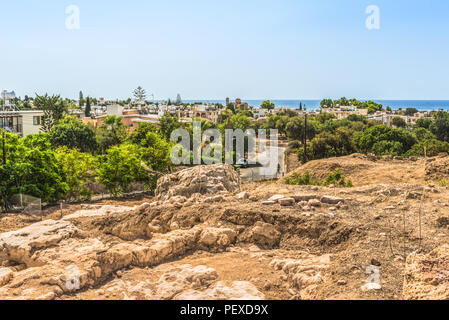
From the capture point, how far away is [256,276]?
6469 millimetres

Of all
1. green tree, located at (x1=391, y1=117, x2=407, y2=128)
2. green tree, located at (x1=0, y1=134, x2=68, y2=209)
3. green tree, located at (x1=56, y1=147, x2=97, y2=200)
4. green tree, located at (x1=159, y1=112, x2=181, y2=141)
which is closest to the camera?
green tree, located at (x1=0, y1=134, x2=68, y2=209)

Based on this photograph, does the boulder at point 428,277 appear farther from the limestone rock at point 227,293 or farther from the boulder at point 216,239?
the boulder at point 216,239

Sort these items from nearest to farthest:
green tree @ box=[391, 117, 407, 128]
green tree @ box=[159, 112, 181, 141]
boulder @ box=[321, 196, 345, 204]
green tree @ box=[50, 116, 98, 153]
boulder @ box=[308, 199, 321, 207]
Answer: boulder @ box=[308, 199, 321, 207] < boulder @ box=[321, 196, 345, 204] < green tree @ box=[50, 116, 98, 153] < green tree @ box=[159, 112, 181, 141] < green tree @ box=[391, 117, 407, 128]

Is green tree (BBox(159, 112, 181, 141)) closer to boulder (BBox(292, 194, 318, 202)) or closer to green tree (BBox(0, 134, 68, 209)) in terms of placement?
green tree (BBox(0, 134, 68, 209))

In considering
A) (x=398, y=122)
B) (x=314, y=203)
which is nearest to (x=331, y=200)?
(x=314, y=203)

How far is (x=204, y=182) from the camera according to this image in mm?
13773

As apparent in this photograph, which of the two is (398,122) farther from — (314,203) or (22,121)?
(314,203)

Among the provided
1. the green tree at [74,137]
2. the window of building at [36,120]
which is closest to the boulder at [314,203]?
the green tree at [74,137]

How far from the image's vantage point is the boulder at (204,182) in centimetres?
1365

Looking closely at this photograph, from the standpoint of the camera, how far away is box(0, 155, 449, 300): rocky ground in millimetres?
5875

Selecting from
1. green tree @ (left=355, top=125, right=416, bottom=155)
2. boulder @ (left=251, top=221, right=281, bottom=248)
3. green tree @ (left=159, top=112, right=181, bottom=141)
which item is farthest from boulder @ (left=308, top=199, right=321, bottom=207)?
green tree @ (left=159, top=112, right=181, bottom=141)

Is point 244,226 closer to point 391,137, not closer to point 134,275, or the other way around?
point 134,275

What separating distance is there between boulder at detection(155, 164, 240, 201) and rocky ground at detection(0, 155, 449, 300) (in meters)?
2.75
